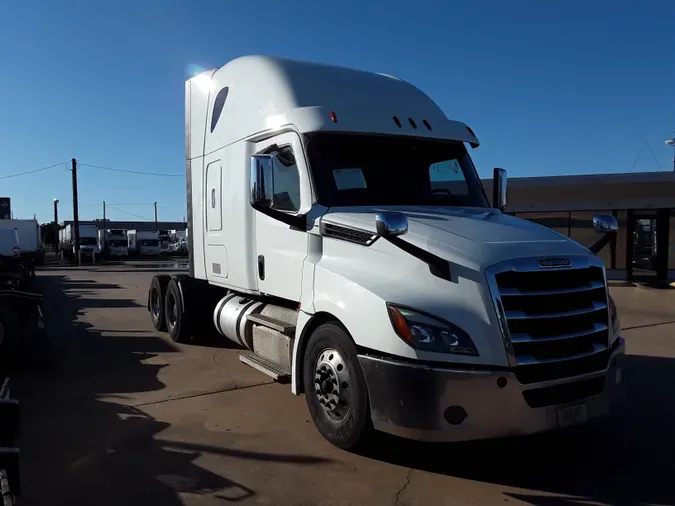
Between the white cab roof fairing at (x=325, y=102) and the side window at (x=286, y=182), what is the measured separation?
31 cm

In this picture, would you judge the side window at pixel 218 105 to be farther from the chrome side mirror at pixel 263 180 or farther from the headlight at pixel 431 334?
the headlight at pixel 431 334

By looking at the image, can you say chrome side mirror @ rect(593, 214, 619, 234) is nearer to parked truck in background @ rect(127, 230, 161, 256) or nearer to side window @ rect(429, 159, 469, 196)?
side window @ rect(429, 159, 469, 196)

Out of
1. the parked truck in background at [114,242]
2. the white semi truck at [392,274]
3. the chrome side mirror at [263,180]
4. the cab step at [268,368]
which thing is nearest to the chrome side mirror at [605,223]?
the white semi truck at [392,274]

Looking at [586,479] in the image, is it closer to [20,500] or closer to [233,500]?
[233,500]

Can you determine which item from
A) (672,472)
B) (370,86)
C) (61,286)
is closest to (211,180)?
(370,86)

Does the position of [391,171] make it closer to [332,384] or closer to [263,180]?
[263,180]

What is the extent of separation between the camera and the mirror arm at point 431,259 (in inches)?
167

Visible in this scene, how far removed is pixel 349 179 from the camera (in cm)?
550

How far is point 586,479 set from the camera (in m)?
4.29

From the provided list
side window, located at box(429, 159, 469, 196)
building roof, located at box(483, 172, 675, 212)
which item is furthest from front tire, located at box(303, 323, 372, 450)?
building roof, located at box(483, 172, 675, 212)

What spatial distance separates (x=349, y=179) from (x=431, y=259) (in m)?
1.51

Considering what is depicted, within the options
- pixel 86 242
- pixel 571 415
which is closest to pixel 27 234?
pixel 86 242

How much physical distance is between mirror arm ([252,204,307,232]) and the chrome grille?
1896 millimetres

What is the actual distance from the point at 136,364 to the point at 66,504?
13.6ft
